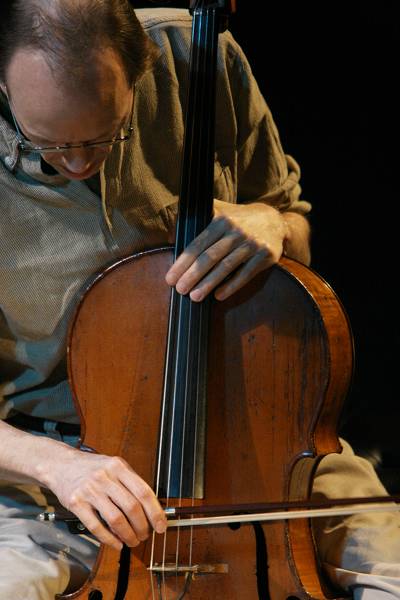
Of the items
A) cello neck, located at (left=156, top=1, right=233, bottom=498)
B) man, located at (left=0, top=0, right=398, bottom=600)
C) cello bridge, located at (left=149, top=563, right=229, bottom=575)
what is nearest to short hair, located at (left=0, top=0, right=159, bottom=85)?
man, located at (left=0, top=0, right=398, bottom=600)

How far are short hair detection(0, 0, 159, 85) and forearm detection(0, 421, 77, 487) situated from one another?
487 millimetres

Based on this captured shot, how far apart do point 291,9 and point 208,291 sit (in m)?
0.80

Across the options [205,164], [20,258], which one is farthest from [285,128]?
[20,258]

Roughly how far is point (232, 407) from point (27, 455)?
29 cm

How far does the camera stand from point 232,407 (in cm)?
115

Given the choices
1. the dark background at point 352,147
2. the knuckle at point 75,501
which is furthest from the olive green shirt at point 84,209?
the knuckle at point 75,501

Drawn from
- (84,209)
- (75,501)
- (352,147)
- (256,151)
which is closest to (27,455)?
(75,501)

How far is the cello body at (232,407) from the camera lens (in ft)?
3.51

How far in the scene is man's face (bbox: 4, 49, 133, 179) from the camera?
42.5 inches

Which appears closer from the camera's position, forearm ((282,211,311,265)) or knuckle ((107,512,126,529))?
knuckle ((107,512,126,529))

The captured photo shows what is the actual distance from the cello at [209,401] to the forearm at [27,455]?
0.23 ft

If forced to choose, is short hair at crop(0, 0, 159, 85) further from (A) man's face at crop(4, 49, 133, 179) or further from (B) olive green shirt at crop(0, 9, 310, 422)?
(B) olive green shirt at crop(0, 9, 310, 422)

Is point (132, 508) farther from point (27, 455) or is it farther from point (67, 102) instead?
point (67, 102)

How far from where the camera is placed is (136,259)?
121 cm
